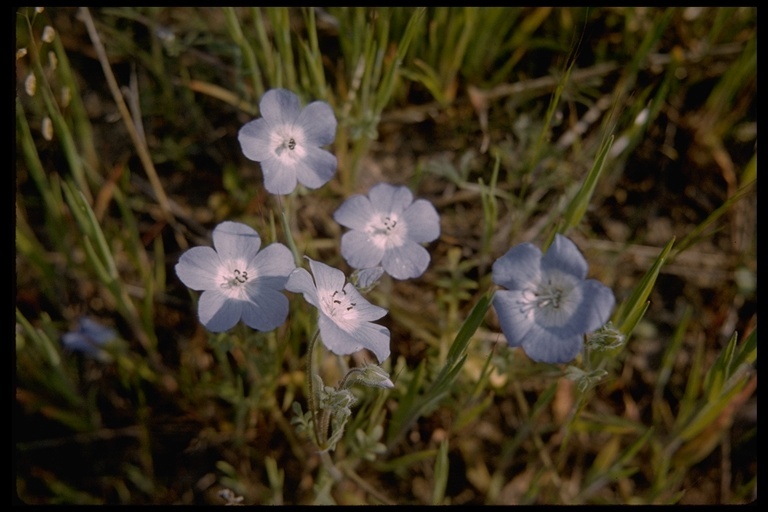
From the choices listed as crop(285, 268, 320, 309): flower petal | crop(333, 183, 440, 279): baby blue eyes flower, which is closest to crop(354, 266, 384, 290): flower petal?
crop(285, 268, 320, 309): flower petal

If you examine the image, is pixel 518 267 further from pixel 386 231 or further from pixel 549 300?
pixel 386 231

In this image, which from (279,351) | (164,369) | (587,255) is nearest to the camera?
(279,351)

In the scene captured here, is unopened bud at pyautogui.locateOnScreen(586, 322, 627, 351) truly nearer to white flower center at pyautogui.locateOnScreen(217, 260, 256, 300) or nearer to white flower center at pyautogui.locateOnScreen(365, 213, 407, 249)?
white flower center at pyautogui.locateOnScreen(365, 213, 407, 249)

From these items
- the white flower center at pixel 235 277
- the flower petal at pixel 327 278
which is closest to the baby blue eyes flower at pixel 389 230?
the flower petal at pixel 327 278

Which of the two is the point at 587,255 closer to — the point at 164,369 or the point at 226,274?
the point at 226,274
